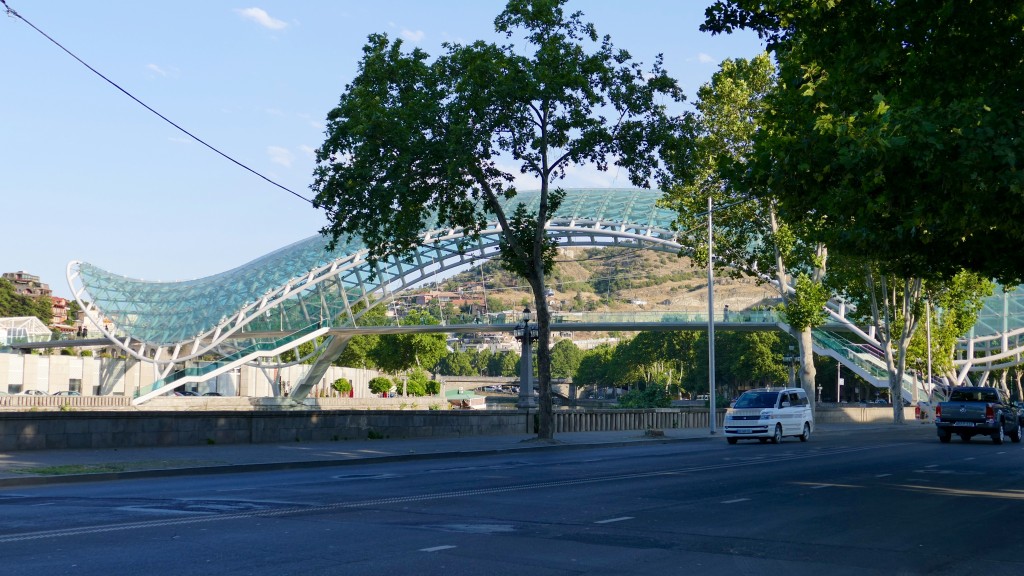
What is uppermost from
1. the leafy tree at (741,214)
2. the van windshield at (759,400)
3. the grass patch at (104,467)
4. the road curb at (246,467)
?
the leafy tree at (741,214)

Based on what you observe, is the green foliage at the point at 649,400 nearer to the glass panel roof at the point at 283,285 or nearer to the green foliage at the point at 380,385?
the glass panel roof at the point at 283,285

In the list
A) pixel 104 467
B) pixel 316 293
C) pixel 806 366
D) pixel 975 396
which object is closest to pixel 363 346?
pixel 316 293

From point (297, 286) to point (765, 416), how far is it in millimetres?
57564

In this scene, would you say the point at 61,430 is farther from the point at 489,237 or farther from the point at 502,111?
the point at 489,237

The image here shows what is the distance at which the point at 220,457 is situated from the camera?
76.3 ft

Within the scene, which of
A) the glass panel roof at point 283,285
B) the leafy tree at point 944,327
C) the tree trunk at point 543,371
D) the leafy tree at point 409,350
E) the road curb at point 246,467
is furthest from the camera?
the leafy tree at point 409,350

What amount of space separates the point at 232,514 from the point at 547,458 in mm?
15280

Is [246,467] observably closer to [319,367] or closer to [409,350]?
[319,367]

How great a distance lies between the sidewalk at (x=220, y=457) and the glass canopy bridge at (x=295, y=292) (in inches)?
1921

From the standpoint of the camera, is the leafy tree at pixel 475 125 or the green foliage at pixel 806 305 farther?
the green foliage at pixel 806 305

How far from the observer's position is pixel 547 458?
27.0m

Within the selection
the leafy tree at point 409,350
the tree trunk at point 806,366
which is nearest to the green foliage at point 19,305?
the leafy tree at point 409,350

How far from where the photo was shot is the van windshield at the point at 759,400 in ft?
119

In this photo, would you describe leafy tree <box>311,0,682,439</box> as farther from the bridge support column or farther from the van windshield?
the bridge support column
